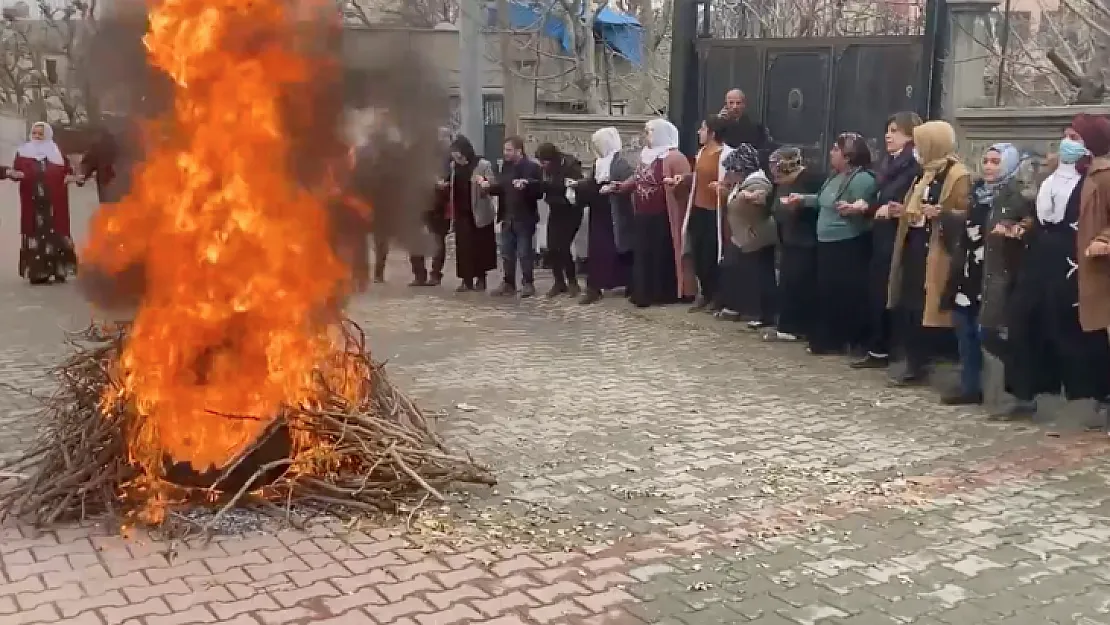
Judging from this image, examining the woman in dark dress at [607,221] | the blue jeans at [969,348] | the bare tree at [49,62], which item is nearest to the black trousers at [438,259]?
the woman in dark dress at [607,221]

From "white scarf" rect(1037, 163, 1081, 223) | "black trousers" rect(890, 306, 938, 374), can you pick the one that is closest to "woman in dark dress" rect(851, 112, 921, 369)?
"black trousers" rect(890, 306, 938, 374)

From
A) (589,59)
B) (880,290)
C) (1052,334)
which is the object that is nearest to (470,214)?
(880,290)

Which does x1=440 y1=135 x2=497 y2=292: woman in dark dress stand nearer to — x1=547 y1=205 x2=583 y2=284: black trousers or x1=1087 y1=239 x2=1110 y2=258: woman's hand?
x1=547 y1=205 x2=583 y2=284: black trousers

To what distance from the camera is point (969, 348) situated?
7.79 metres

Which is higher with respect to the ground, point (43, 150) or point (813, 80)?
point (813, 80)

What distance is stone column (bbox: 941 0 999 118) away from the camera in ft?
33.3

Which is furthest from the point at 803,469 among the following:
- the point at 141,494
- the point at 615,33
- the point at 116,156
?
the point at 615,33

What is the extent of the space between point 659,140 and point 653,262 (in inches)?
50.5

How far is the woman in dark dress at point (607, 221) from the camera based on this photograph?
11789 millimetres

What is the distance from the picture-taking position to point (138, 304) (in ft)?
18.4

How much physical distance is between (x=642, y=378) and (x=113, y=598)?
493cm

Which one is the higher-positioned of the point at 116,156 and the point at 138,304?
the point at 116,156

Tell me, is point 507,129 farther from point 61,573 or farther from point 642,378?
point 61,573

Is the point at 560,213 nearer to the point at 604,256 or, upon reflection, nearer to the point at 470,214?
the point at 604,256
